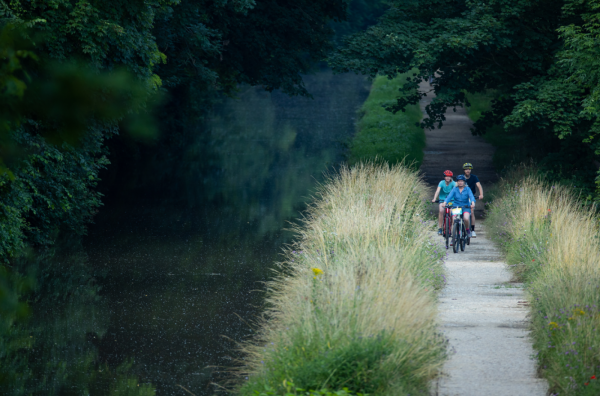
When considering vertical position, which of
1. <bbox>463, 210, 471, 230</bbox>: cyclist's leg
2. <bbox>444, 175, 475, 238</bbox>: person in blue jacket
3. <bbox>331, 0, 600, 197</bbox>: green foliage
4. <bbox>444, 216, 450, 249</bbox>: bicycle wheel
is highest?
<bbox>331, 0, 600, 197</bbox>: green foliage

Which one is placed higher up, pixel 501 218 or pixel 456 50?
pixel 456 50

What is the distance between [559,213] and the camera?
12.0 meters

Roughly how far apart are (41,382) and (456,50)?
13.1 meters

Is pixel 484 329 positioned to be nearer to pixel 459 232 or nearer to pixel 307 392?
pixel 307 392

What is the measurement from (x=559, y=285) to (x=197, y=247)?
877cm

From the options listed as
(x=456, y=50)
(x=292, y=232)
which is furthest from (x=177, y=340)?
(x=456, y=50)

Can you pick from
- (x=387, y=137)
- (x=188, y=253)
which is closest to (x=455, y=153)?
(x=387, y=137)

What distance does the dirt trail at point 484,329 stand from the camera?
6.35m

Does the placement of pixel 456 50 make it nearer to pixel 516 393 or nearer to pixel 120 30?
pixel 120 30

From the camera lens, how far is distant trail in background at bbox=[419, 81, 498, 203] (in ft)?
74.3

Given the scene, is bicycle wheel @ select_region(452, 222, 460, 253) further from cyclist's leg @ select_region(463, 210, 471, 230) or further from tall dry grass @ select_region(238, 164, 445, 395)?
tall dry grass @ select_region(238, 164, 445, 395)

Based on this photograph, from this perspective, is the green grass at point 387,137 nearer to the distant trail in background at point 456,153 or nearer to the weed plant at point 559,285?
the distant trail in background at point 456,153

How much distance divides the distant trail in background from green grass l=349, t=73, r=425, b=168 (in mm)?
459

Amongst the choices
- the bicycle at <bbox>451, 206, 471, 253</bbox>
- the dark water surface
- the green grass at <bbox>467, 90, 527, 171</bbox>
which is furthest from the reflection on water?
the green grass at <bbox>467, 90, 527, 171</bbox>
